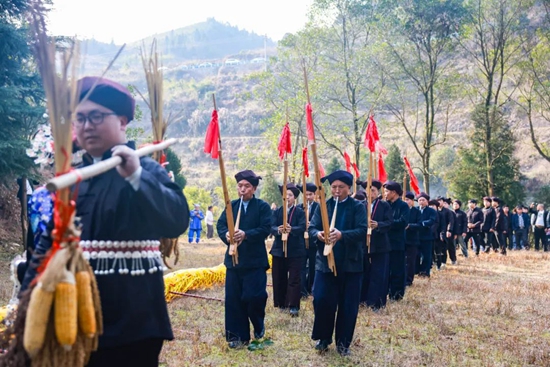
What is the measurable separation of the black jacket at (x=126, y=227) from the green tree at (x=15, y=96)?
9.76 meters

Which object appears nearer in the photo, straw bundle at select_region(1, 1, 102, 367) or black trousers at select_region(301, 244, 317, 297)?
straw bundle at select_region(1, 1, 102, 367)

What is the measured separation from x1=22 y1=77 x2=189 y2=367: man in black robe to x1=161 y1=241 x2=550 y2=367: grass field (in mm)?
3010

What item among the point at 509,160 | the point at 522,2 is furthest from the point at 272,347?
the point at 509,160

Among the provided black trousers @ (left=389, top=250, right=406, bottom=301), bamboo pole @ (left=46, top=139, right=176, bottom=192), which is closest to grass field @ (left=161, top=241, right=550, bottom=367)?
black trousers @ (left=389, top=250, right=406, bottom=301)

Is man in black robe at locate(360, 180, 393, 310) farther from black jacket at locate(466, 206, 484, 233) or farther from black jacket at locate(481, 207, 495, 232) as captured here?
black jacket at locate(481, 207, 495, 232)

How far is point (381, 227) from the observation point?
27.7 ft

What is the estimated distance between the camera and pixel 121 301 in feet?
8.54

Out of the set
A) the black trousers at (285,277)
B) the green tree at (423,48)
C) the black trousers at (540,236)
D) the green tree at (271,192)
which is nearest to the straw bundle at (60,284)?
the black trousers at (285,277)

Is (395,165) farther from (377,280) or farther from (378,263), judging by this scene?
(377,280)

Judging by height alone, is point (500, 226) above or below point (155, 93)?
below

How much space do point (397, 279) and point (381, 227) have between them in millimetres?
1456

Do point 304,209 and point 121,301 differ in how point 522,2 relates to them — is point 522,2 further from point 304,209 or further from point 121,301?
point 121,301

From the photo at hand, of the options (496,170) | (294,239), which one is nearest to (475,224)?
(496,170)

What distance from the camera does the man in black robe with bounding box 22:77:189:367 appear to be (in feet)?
8.41
